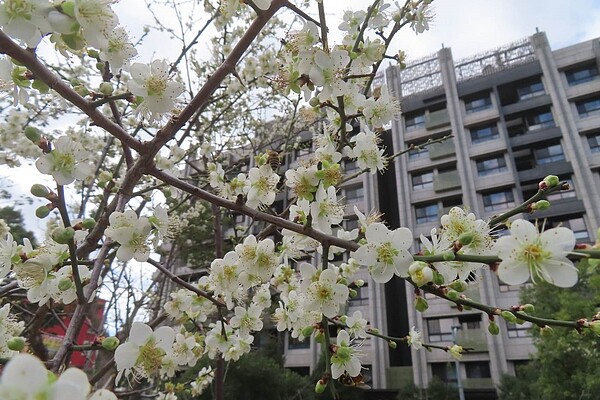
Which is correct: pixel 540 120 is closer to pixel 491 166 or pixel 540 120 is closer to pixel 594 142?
pixel 594 142

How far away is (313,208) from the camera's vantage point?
58.0 inches

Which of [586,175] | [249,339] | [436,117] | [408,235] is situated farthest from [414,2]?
[436,117]

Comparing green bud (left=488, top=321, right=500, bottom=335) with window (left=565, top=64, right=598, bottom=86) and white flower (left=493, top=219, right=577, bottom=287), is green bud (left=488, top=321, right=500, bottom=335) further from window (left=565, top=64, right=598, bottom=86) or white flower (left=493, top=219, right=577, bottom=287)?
window (left=565, top=64, right=598, bottom=86)

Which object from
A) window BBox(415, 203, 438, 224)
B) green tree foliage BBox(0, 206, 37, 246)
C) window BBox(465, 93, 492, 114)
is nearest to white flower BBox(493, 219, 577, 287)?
green tree foliage BBox(0, 206, 37, 246)

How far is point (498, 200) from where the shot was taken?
1792 centimetres

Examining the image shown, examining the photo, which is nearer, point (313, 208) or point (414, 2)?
point (313, 208)

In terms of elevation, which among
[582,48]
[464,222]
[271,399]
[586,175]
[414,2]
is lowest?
[271,399]

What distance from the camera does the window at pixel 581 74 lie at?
58.3 feet

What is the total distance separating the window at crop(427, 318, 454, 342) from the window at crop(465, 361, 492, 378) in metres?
1.22

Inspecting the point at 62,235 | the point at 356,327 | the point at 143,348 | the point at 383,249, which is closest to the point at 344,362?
the point at 356,327

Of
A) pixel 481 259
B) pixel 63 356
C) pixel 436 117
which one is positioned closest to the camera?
pixel 481 259

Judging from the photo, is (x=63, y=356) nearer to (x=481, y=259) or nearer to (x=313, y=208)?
(x=313, y=208)

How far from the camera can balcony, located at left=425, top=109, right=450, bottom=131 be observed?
20.1 meters

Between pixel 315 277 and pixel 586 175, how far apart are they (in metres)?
18.7
